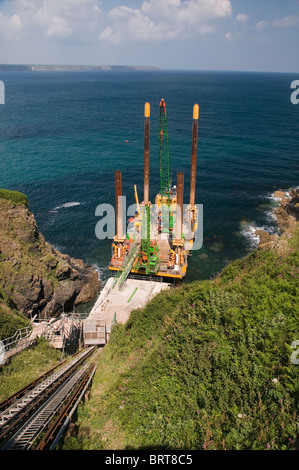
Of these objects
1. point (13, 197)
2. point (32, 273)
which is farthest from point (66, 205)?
point (32, 273)

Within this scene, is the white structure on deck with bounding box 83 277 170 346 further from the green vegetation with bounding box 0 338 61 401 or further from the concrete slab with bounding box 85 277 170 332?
the green vegetation with bounding box 0 338 61 401

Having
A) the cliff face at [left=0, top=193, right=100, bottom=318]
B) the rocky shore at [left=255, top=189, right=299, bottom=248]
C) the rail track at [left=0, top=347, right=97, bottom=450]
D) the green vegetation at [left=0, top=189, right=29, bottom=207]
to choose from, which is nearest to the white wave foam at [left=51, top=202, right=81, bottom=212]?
the cliff face at [left=0, top=193, right=100, bottom=318]

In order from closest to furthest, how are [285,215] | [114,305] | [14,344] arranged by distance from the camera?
[14,344]
[114,305]
[285,215]

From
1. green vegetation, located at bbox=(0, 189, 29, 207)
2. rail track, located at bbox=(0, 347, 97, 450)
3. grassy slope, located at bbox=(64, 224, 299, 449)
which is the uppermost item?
green vegetation, located at bbox=(0, 189, 29, 207)

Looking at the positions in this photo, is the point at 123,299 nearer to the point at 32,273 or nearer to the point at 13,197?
the point at 32,273

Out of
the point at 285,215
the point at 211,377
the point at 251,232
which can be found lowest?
the point at 251,232

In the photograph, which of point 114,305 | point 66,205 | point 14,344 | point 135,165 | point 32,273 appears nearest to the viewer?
point 14,344
